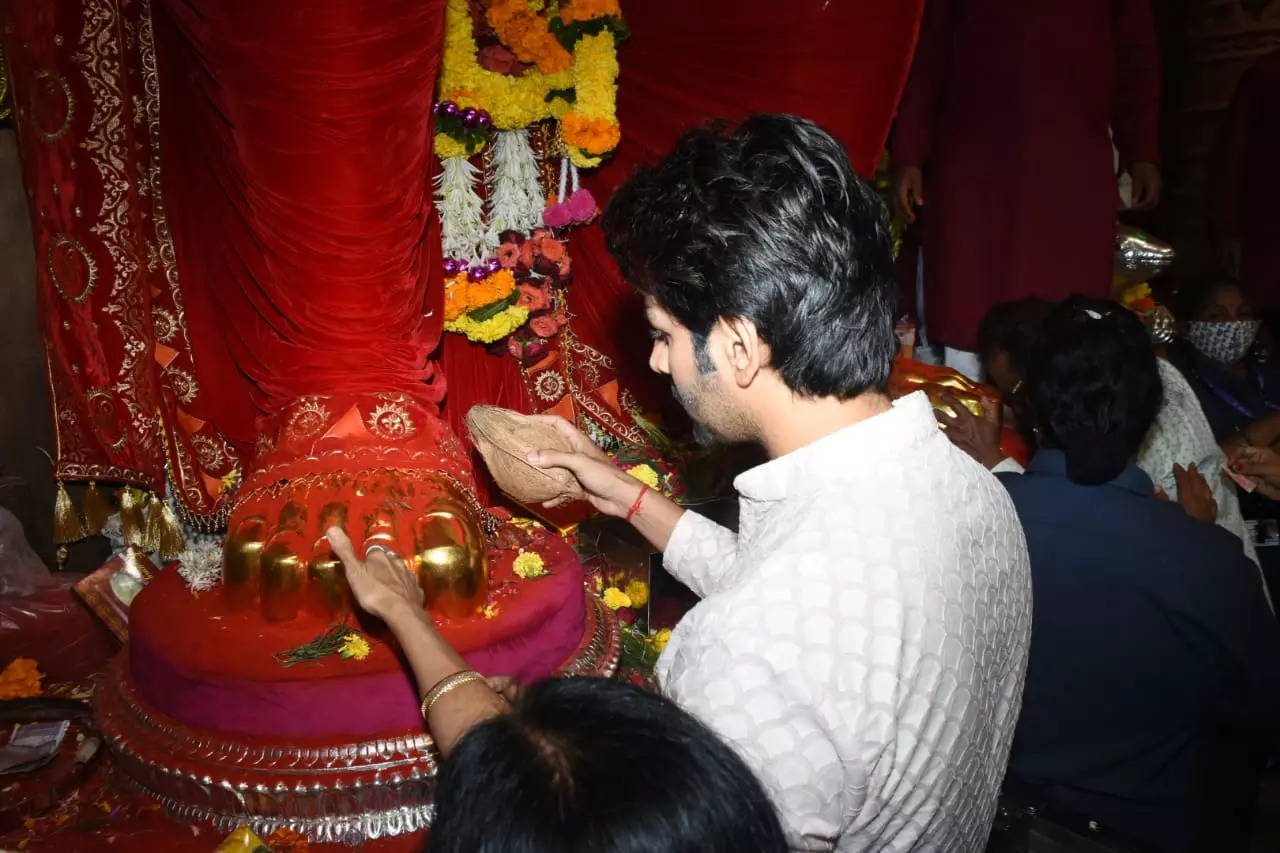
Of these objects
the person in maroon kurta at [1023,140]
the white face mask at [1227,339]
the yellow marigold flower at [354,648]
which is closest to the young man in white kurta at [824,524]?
the yellow marigold flower at [354,648]

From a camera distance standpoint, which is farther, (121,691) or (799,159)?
(121,691)

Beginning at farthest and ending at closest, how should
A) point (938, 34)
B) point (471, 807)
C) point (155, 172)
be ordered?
1. point (938, 34)
2. point (155, 172)
3. point (471, 807)

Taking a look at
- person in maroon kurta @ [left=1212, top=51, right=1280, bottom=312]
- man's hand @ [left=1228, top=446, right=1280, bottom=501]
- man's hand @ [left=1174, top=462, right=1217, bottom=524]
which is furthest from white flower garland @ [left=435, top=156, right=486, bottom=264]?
person in maroon kurta @ [left=1212, top=51, right=1280, bottom=312]

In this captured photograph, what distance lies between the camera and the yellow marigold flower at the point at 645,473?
2386mm

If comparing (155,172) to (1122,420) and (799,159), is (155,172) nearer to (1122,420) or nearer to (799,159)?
(799,159)

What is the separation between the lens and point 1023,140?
2.79 meters

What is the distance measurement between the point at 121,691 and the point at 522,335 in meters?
1.31

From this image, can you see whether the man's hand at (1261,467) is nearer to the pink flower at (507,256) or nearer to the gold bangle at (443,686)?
the pink flower at (507,256)

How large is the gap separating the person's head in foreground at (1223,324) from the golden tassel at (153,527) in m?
3.00

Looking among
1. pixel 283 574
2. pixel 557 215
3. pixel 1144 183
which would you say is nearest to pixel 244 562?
pixel 283 574

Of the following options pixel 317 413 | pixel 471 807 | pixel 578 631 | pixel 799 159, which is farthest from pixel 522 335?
pixel 471 807

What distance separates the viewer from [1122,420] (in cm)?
158

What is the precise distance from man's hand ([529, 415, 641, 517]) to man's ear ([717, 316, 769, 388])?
20.6 inches

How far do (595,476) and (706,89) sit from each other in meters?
1.50
